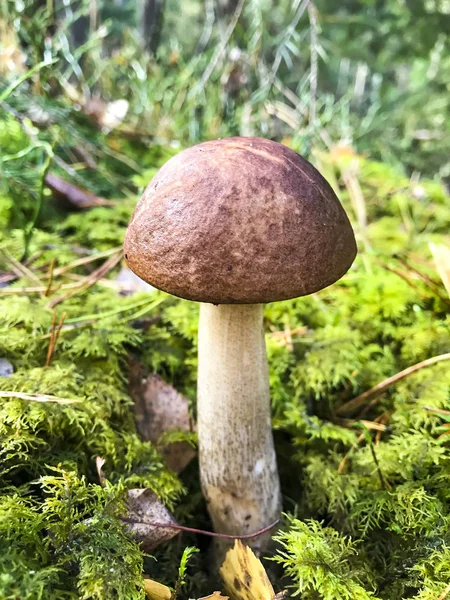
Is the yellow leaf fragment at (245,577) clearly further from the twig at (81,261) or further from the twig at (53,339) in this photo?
the twig at (81,261)

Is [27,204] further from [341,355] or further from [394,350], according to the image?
[394,350]

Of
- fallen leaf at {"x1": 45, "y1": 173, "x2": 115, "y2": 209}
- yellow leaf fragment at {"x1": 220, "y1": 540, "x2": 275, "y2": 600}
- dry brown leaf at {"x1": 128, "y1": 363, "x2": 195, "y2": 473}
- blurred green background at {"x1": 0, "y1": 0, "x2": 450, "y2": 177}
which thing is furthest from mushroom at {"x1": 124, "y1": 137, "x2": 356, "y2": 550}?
fallen leaf at {"x1": 45, "y1": 173, "x2": 115, "y2": 209}

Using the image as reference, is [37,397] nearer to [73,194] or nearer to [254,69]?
[73,194]

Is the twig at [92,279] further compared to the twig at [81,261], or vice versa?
the twig at [81,261]

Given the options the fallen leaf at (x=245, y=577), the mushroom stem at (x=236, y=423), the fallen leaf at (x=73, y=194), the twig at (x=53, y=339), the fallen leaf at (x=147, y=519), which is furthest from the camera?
the fallen leaf at (x=73, y=194)

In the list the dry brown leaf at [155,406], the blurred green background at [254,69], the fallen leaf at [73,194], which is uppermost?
the blurred green background at [254,69]

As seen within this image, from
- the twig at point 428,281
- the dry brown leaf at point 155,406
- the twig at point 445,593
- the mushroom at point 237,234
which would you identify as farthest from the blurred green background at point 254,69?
the twig at point 445,593

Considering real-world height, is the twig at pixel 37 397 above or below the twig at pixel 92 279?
below
